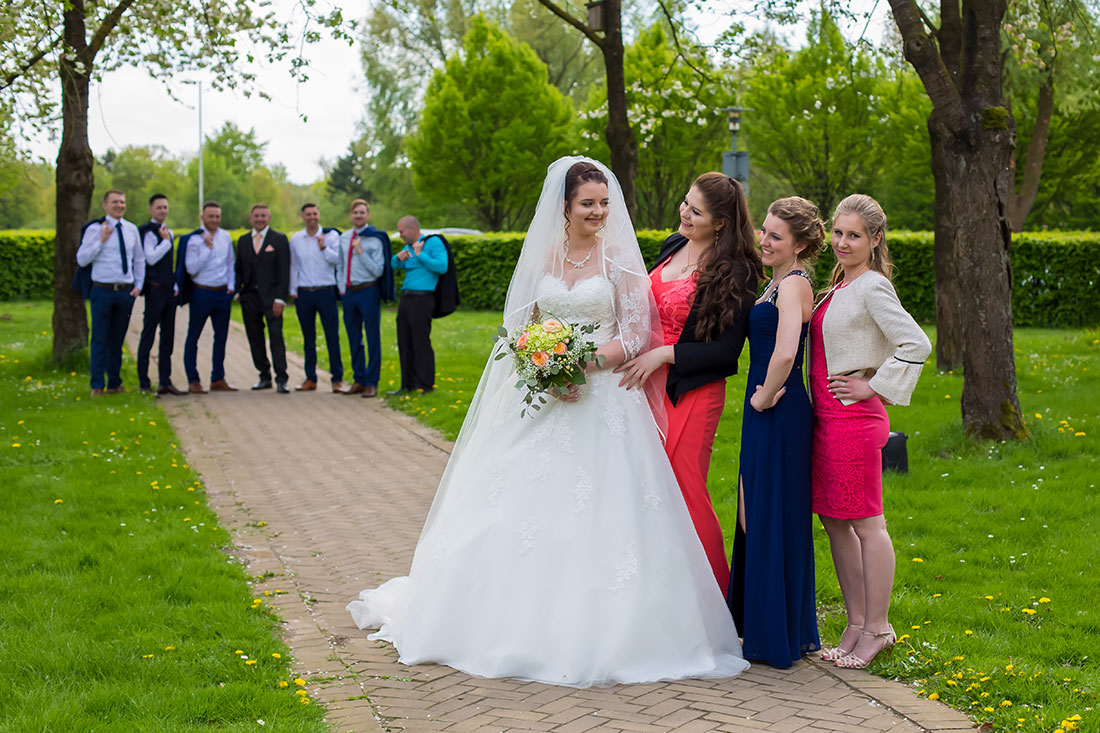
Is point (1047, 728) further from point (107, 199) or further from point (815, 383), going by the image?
point (107, 199)

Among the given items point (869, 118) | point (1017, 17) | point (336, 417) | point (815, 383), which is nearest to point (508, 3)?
point (869, 118)

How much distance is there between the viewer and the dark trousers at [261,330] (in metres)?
13.4

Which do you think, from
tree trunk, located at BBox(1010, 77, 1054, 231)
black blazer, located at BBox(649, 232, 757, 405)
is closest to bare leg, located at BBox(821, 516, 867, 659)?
black blazer, located at BBox(649, 232, 757, 405)

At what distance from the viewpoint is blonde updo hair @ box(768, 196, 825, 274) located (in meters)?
4.81

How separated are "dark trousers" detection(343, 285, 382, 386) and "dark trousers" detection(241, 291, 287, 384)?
892mm

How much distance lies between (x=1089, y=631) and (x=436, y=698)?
3.18 meters

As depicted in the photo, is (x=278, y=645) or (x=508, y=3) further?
(x=508, y=3)

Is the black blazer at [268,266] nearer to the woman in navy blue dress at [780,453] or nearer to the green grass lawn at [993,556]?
the green grass lawn at [993,556]

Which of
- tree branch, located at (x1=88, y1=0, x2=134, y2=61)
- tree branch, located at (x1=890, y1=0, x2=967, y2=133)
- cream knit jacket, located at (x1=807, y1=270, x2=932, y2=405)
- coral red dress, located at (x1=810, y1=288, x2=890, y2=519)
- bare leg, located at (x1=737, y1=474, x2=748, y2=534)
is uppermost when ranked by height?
tree branch, located at (x1=88, y1=0, x2=134, y2=61)

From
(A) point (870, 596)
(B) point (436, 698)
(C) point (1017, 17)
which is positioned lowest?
(B) point (436, 698)

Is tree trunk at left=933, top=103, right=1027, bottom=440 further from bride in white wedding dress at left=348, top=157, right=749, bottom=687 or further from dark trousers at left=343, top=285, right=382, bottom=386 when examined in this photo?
dark trousers at left=343, top=285, right=382, bottom=386

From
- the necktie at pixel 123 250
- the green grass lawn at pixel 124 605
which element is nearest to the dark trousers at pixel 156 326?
the necktie at pixel 123 250

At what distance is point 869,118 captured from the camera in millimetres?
34938

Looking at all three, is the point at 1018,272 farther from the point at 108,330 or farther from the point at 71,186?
the point at 71,186
